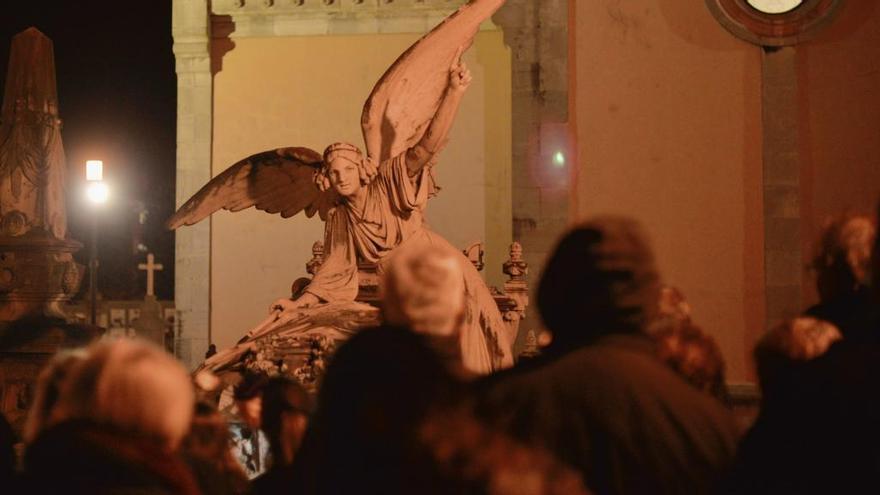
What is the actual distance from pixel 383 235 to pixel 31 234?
518cm

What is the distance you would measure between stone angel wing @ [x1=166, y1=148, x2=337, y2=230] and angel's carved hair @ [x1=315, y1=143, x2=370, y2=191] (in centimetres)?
56

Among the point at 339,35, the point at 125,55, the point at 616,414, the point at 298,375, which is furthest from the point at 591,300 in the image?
the point at 125,55

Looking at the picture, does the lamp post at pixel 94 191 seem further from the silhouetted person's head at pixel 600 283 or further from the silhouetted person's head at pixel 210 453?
the silhouetted person's head at pixel 600 283

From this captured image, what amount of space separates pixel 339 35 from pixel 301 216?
7.56 ft

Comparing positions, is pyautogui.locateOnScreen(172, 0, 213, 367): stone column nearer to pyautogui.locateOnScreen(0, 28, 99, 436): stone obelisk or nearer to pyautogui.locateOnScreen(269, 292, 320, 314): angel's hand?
pyautogui.locateOnScreen(0, 28, 99, 436): stone obelisk

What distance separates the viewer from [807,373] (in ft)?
10.6

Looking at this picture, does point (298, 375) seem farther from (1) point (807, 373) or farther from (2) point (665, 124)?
(2) point (665, 124)

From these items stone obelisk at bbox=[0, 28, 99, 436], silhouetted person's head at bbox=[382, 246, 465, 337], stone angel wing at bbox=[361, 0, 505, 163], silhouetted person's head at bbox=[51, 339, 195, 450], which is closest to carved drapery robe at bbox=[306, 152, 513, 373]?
stone angel wing at bbox=[361, 0, 505, 163]

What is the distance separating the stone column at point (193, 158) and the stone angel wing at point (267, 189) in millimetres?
7741

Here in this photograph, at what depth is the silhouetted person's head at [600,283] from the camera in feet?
10.4

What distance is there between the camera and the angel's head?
8.81 meters

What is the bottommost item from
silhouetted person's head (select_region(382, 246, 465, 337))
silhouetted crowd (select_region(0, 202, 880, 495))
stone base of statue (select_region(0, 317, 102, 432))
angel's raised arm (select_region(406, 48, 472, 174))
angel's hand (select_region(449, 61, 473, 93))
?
stone base of statue (select_region(0, 317, 102, 432))

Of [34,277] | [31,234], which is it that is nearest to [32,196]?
[31,234]

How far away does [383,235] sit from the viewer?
9.00 m
